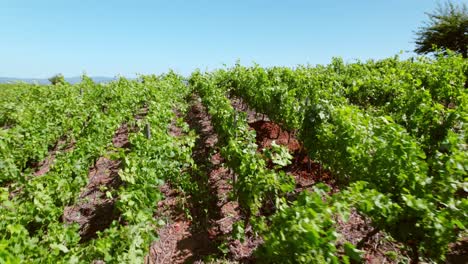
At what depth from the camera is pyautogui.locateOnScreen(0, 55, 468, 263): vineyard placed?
290 cm

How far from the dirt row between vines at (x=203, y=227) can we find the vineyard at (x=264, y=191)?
2 cm

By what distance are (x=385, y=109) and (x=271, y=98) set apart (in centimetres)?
283

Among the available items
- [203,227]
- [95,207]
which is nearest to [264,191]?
[203,227]

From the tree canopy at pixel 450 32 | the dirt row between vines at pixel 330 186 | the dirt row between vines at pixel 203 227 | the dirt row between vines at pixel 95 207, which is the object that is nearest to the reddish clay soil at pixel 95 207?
the dirt row between vines at pixel 95 207

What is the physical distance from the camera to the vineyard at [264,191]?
9.50 feet

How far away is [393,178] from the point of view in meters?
3.67

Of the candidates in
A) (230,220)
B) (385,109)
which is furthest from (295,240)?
(385,109)

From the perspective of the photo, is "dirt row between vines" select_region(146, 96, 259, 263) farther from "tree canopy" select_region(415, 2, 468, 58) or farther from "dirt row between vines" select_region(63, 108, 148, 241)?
"tree canopy" select_region(415, 2, 468, 58)

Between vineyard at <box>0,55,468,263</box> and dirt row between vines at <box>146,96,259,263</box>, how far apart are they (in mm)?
24

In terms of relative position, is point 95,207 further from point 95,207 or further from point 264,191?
point 264,191

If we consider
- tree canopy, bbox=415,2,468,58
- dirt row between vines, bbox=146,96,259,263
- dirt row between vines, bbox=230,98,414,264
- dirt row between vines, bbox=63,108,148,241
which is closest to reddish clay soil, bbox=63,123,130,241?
dirt row between vines, bbox=63,108,148,241

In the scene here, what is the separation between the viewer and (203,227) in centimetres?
542

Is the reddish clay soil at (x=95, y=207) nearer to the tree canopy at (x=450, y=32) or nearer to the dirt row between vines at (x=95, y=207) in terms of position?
the dirt row between vines at (x=95, y=207)

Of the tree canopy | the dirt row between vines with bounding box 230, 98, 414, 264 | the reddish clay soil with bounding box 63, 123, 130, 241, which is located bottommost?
the reddish clay soil with bounding box 63, 123, 130, 241
